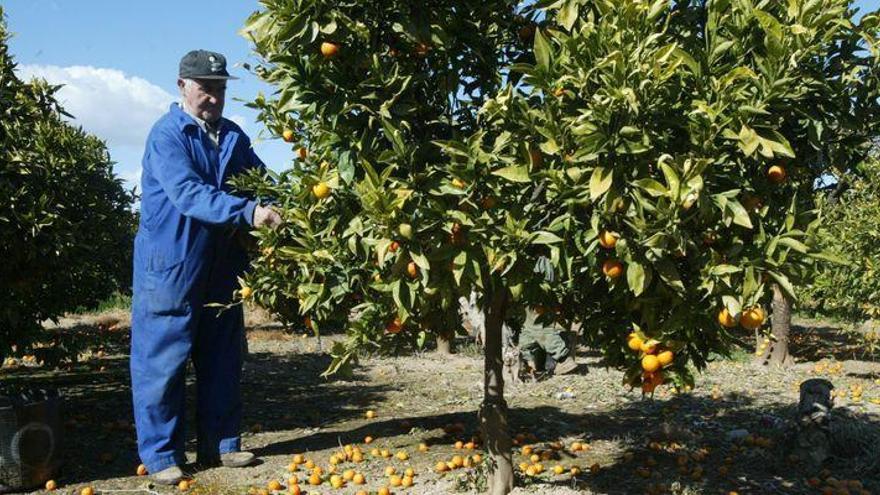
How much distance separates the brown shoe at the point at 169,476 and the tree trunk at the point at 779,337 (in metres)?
7.73

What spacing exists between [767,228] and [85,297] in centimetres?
664

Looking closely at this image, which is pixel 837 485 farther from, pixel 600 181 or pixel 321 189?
pixel 321 189

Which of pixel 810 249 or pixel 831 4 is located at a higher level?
pixel 831 4

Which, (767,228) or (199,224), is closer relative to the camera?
(767,228)

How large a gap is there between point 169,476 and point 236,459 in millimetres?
506

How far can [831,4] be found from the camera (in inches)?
111

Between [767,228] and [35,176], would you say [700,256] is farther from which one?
[35,176]

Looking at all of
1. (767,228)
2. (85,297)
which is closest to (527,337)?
(85,297)

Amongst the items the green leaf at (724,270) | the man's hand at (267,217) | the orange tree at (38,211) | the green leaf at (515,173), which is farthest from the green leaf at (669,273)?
the orange tree at (38,211)

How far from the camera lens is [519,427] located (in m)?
6.31

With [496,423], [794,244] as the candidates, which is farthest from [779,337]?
[794,244]

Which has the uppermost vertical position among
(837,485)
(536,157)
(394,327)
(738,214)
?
(536,157)

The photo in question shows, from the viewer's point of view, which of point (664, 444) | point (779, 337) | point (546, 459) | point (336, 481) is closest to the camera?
point (336, 481)

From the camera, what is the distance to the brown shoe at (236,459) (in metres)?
5.12
